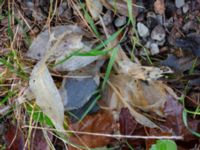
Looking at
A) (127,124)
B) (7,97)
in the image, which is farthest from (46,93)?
(127,124)

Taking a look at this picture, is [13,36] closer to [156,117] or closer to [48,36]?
[48,36]

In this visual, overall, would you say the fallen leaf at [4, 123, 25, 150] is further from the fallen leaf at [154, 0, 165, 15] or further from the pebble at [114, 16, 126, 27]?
the fallen leaf at [154, 0, 165, 15]

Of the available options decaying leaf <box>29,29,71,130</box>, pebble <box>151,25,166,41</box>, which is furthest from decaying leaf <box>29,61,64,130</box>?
pebble <box>151,25,166,41</box>

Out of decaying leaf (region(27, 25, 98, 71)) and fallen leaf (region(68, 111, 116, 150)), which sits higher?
decaying leaf (region(27, 25, 98, 71))

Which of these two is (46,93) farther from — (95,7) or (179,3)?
(179,3)

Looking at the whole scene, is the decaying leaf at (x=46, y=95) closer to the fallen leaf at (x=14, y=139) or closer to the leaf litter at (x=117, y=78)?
the leaf litter at (x=117, y=78)

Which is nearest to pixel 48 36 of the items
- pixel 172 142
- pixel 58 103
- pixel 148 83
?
pixel 58 103

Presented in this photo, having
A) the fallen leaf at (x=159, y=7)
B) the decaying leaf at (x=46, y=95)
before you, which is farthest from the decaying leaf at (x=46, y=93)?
the fallen leaf at (x=159, y=7)
